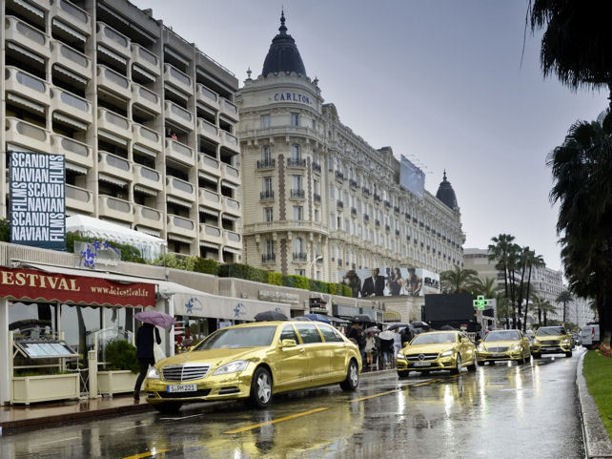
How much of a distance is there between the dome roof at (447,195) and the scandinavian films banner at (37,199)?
396 ft

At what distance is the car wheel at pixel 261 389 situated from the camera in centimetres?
1420

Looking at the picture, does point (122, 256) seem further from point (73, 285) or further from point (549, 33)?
point (549, 33)

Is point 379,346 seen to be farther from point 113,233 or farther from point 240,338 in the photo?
point 240,338

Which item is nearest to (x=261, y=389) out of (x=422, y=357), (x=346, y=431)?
(x=346, y=431)

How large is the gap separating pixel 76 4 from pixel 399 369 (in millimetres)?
29899

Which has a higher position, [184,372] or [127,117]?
[127,117]

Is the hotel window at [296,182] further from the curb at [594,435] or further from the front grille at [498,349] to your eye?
the curb at [594,435]

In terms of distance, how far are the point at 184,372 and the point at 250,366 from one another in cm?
→ 112

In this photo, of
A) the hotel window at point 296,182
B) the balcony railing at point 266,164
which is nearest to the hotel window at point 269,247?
the hotel window at point 296,182

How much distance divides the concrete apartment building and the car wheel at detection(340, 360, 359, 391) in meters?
23.2

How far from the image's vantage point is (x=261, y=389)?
14477 millimetres

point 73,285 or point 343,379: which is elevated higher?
point 73,285

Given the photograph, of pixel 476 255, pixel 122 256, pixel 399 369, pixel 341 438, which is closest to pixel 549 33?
pixel 341 438

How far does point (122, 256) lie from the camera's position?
29750 mm
